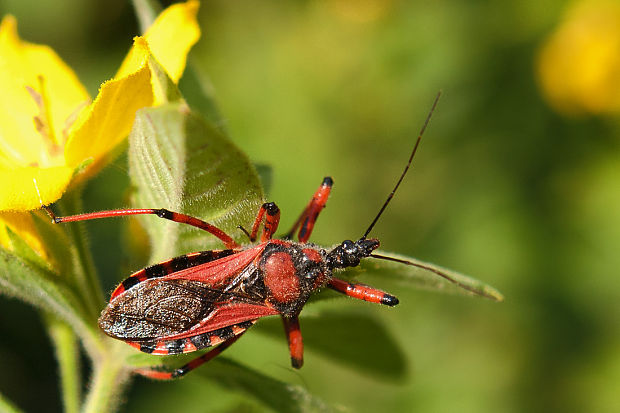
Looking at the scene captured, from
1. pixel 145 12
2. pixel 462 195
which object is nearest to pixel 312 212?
pixel 145 12

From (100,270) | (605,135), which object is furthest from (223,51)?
(605,135)

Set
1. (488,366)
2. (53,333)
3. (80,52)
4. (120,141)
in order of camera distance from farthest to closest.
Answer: (80,52), (488,366), (53,333), (120,141)

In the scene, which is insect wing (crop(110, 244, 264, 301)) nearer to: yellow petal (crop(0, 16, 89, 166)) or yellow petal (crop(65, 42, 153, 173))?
yellow petal (crop(65, 42, 153, 173))

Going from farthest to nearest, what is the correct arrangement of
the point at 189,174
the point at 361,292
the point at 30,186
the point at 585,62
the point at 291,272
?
the point at 585,62
the point at 361,292
the point at 291,272
the point at 30,186
the point at 189,174

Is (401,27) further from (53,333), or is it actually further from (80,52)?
(53,333)

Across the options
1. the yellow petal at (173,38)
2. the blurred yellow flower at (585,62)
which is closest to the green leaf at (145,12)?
the yellow petal at (173,38)

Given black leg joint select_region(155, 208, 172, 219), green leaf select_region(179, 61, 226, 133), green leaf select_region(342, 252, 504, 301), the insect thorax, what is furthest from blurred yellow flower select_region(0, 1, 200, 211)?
green leaf select_region(342, 252, 504, 301)

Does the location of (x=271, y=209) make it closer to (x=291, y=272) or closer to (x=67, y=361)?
(x=291, y=272)
